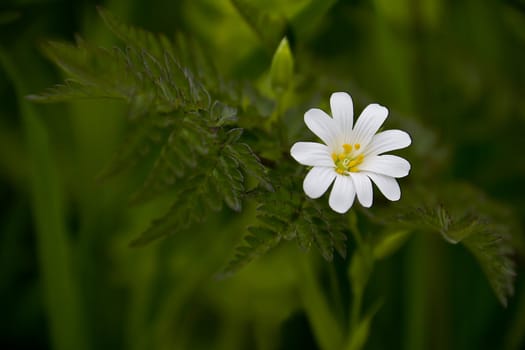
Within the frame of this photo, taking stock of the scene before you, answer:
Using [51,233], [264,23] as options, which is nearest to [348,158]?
[264,23]

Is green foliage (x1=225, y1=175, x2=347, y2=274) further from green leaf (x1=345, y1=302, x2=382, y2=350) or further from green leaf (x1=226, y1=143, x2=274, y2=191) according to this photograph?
green leaf (x1=345, y1=302, x2=382, y2=350)

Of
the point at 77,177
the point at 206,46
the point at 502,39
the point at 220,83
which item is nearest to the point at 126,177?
the point at 77,177

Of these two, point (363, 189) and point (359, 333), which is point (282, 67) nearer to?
Result: point (363, 189)

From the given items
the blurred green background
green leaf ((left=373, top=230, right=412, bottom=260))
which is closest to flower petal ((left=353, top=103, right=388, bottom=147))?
green leaf ((left=373, top=230, right=412, bottom=260))

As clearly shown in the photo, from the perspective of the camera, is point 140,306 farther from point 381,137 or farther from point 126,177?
point 381,137

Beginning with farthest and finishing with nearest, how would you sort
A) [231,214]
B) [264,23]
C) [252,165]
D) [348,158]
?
[231,214]
[264,23]
[348,158]
[252,165]

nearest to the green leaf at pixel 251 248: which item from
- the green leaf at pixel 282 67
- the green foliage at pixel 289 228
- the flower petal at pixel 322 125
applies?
the green foliage at pixel 289 228

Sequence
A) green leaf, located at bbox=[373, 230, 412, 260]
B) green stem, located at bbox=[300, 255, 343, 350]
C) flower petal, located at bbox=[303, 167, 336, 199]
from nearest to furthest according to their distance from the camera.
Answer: flower petal, located at bbox=[303, 167, 336, 199] → green leaf, located at bbox=[373, 230, 412, 260] → green stem, located at bbox=[300, 255, 343, 350]

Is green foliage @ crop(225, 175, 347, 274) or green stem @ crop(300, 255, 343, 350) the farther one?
green stem @ crop(300, 255, 343, 350)
